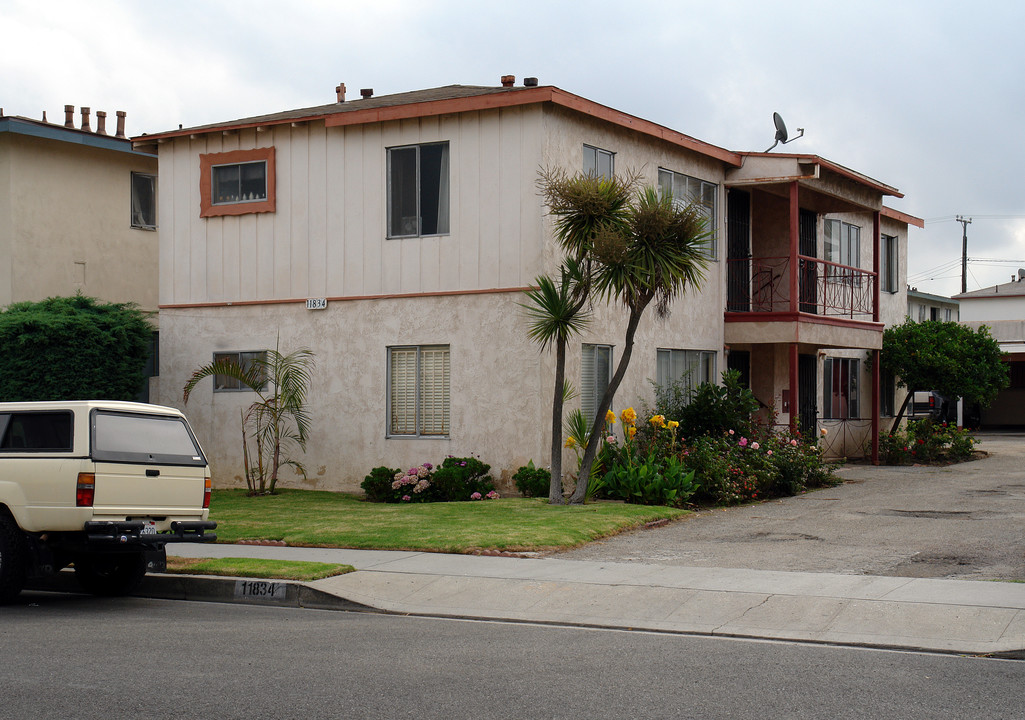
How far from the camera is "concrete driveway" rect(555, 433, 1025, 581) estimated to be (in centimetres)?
1176

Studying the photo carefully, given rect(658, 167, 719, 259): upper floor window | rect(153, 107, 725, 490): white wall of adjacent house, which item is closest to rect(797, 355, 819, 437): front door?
rect(153, 107, 725, 490): white wall of adjacent house

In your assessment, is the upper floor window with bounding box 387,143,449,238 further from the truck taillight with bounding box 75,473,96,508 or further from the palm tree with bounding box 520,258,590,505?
Result: the truck taillight with bounding box 75,473,96,508

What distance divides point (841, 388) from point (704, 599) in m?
18.2

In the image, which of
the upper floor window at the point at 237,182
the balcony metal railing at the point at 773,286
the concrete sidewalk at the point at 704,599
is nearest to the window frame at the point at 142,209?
the upper floor window at the point at 237,182

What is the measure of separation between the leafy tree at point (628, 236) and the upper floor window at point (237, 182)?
21.2 feet

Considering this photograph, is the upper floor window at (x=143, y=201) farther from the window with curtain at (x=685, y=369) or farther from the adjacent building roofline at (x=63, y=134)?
the window with curtain at (x=685, y=369)

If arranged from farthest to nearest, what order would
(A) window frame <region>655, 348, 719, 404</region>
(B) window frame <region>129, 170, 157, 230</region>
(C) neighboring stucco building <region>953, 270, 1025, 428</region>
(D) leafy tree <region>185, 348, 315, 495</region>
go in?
(C) neighboring stucco building <region>953, 270, 1025, 428</region> < (B) window frame <region>129, 170, 157, 230</region> < (A) window frame <region>655, 348, 719, 404</region> < (D) leafy tree <region>185, 348, 315, 495</region>

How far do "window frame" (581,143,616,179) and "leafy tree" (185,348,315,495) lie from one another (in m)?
5.75

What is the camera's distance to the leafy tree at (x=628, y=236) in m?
15.3

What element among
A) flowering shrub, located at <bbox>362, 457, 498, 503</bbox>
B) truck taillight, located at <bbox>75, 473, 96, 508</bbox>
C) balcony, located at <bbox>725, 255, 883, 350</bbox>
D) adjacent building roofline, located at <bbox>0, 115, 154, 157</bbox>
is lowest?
flowering shrub, located at <bbox>362, 457, 498, 503</bbox>

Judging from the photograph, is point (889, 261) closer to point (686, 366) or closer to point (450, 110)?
point (686, 366)

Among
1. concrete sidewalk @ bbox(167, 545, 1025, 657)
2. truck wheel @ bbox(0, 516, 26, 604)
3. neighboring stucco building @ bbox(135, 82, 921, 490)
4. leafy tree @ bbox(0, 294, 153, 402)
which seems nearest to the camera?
concrete sidewalk @ bbox(167, 545, 1025, 657)

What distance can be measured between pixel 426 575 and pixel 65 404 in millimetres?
3745

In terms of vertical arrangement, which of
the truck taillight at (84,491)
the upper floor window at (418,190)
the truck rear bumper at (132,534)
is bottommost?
the truck rear bumper at (132,534)
